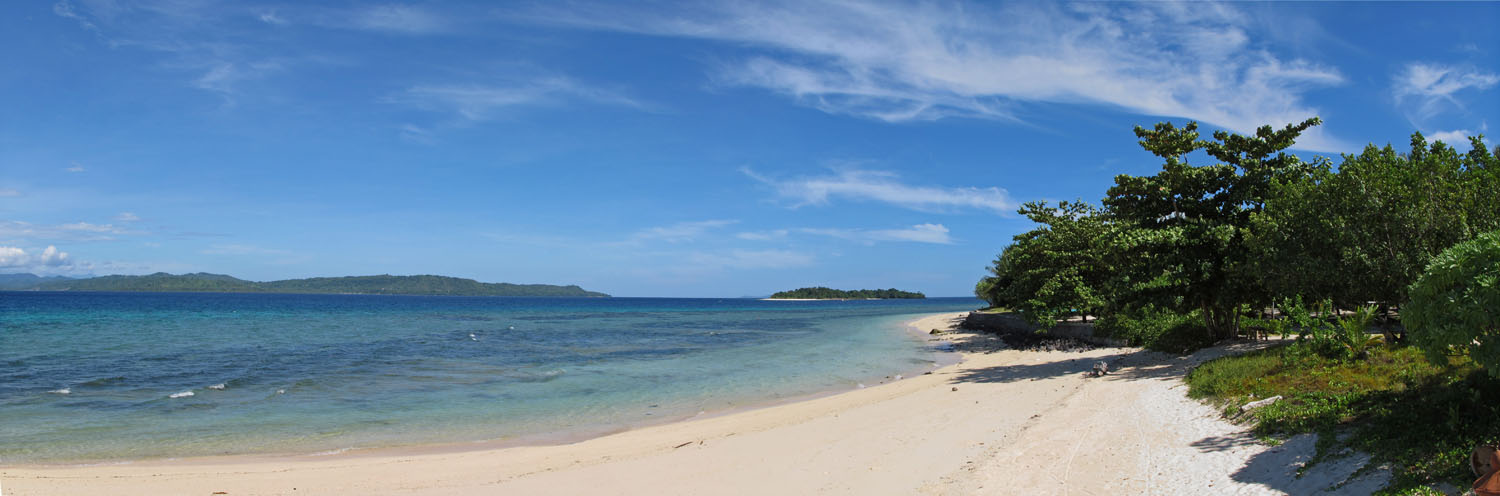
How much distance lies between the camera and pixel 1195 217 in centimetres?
1845

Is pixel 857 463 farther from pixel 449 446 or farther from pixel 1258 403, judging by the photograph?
pixel 449 446

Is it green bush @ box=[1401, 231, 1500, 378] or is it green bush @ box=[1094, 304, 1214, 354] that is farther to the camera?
green bush @ box=[1094, 304, 1214, 354]

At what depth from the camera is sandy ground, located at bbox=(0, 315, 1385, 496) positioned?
7938 mm

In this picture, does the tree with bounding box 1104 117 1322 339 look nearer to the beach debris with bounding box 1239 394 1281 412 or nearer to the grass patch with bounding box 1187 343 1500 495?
the grass patch with bounding box 1187 343 1500 495

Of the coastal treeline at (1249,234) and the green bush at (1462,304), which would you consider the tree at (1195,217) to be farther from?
the green bush at (1462,304)

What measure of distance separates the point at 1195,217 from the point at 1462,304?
553 inches

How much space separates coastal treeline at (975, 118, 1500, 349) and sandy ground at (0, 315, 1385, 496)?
354cm

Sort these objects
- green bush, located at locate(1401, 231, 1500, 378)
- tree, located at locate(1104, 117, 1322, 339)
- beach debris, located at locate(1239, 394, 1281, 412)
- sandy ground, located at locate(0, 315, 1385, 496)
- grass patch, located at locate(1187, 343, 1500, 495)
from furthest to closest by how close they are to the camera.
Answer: tree, located at locate(1104, 117, 1322, 339)
beach debris, located at locate(1239, 394, 1281, 412)
sandy ground, located at locate(0, 315, 1385, 496)
grass patch, located at locate(1187, 343, 1500, 495)
green bush, located at locate(1401, 231, 1500, 378)

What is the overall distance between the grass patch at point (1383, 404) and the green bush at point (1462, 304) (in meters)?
0.80

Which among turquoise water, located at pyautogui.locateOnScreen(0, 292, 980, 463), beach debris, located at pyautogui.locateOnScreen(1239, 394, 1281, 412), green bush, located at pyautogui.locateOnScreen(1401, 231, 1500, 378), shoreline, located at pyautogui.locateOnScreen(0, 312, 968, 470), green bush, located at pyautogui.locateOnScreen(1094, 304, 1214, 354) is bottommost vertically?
shoreline, located at pyautogui.locateOnScreen(0, 312, 968, 470)

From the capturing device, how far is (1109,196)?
1969 cm

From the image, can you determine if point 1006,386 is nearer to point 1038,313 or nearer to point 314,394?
point 1038,313

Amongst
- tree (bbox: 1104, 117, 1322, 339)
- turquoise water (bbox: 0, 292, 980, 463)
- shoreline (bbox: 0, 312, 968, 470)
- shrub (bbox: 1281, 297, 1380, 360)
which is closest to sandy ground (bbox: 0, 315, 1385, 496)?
shoreline (bbox: 0, 312, 968, 470)

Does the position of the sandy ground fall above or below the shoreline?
above
